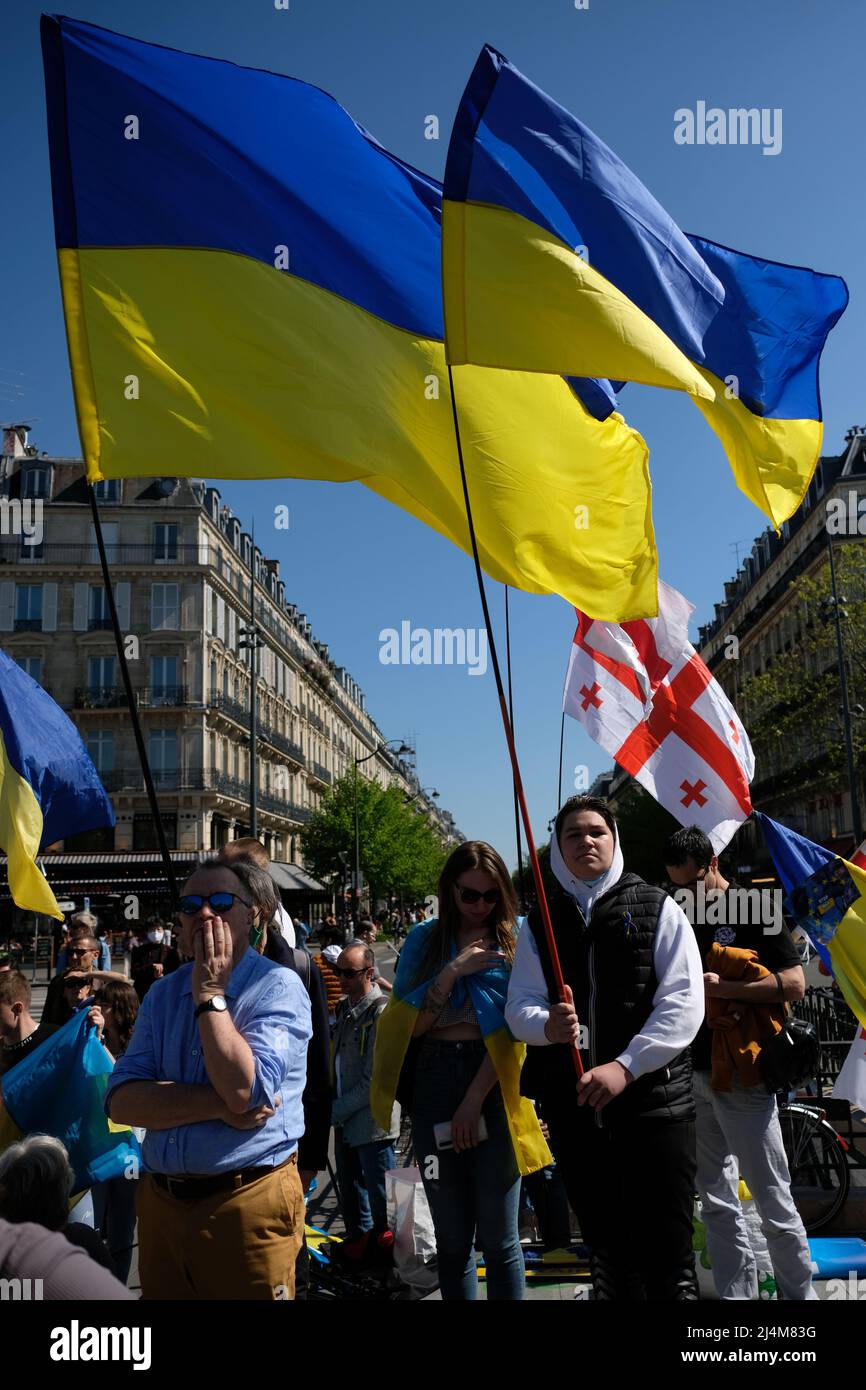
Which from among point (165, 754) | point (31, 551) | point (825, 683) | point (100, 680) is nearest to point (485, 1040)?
point (825, 683)

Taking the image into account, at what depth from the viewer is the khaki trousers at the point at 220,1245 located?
9.18ft

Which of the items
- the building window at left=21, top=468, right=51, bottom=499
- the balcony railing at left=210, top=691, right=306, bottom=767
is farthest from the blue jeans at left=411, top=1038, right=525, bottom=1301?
the building window at left=21, top=468, right=51, bottom=499

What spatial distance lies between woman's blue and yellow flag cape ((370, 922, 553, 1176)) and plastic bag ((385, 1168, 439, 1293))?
1.38m

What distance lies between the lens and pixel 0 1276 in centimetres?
231

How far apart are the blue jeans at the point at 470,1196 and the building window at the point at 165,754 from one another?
47.3 meters

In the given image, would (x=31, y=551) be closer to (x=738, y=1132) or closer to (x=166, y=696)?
(x=166, y=696)

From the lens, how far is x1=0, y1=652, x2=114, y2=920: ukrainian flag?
5965 millimetres

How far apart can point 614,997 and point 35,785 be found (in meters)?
4.41

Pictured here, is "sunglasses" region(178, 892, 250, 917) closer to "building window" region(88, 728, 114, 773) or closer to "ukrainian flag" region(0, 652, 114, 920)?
"ukrainian flag" region(0, 652, 114, 920)

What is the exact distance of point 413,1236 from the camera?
5.18m

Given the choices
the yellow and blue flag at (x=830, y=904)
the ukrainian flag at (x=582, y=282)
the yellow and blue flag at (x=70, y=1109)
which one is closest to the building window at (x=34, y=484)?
the yellow and blue flag at (x=70, y=1109)

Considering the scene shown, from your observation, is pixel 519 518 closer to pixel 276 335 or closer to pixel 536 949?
pixel 276 335
